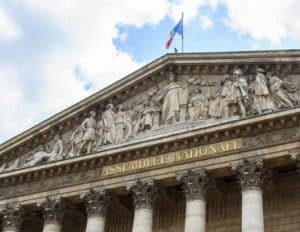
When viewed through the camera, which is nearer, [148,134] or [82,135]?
[148,134]

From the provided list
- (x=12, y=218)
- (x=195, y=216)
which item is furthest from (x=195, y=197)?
(x=12, y=218)

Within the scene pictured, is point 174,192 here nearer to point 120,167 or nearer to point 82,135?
point 120,167

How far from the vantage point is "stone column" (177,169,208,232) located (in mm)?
18812

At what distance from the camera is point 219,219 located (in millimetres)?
20812

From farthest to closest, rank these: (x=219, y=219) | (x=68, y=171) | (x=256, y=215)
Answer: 1. (x=68, y=171)
2. (x=219, y=219)
3. (x=256, y=215)

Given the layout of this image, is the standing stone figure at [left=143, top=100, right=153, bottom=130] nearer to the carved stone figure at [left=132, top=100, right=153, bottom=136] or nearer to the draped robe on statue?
the carved stone figure at [left=132, top=100, right=153, bottom=136]

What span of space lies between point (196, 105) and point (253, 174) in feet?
11.3

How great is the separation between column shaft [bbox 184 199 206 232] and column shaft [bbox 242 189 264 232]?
1.33 meters

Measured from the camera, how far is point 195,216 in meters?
18.9

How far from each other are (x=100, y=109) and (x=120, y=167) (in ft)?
9.62

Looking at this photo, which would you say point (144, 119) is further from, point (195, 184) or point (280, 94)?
point (280, 94)

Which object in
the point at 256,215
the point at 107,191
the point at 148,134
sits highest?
the point at 148,134

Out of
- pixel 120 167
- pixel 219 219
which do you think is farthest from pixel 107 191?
pixel 219 219

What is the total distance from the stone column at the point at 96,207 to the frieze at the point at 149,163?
0.56m
